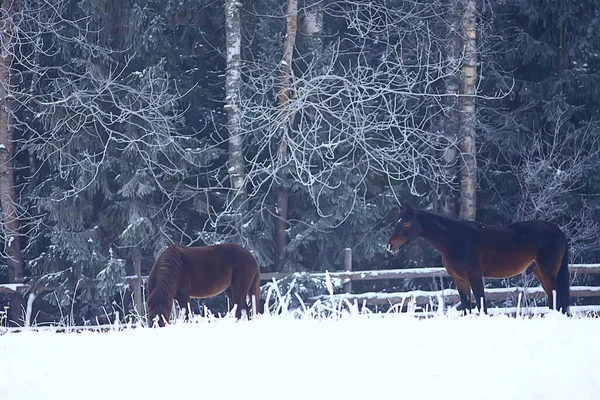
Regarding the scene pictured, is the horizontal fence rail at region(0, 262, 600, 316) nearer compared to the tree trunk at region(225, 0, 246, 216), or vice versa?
the horizontal fence rail at region(0, 262, 600, 316)

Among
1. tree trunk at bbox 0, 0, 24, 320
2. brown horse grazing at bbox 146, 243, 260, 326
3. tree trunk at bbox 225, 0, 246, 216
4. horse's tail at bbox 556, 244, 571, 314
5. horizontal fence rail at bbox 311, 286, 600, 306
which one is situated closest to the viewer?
brown horse grazing at bbox 146, 243, 260, 326

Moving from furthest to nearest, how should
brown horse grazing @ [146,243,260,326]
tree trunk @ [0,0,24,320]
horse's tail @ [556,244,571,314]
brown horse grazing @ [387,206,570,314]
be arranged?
tree trunk @ [0,0,24,320], horse's tail @ [556,244,571,314], brown horse grazing @ [387,206,570,314], brown horse grazing @ [146,243,260,326]

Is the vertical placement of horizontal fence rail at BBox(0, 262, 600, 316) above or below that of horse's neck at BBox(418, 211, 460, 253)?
below

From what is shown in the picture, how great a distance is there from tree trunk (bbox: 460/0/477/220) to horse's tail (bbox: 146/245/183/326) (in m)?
7.22

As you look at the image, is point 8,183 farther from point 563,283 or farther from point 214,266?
point 563,283

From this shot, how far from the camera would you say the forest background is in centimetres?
1470

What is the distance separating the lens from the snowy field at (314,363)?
3.88m

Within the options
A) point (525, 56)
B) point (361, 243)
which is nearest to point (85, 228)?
point (361, 243)

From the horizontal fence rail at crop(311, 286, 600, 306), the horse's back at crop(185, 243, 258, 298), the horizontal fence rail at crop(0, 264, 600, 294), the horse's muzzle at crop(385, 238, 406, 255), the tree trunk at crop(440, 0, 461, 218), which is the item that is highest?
the tree trunk at crop(440, 0, 461, 218)

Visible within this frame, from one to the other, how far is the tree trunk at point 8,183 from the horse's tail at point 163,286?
6057 mm

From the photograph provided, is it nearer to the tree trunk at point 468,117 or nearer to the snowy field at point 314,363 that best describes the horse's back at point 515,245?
the snowy field at point 314,363

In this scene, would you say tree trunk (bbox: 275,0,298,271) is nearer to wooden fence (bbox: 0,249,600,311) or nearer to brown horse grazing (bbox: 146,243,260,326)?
wooden fence (bbox: 0,249,600,311)

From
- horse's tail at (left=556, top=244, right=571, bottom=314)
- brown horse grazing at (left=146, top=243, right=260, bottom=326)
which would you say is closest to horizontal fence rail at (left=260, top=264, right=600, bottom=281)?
brown horse grazing at (left=146, top=243, right=260, bottom=326)

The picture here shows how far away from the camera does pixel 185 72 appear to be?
16.2 metres
